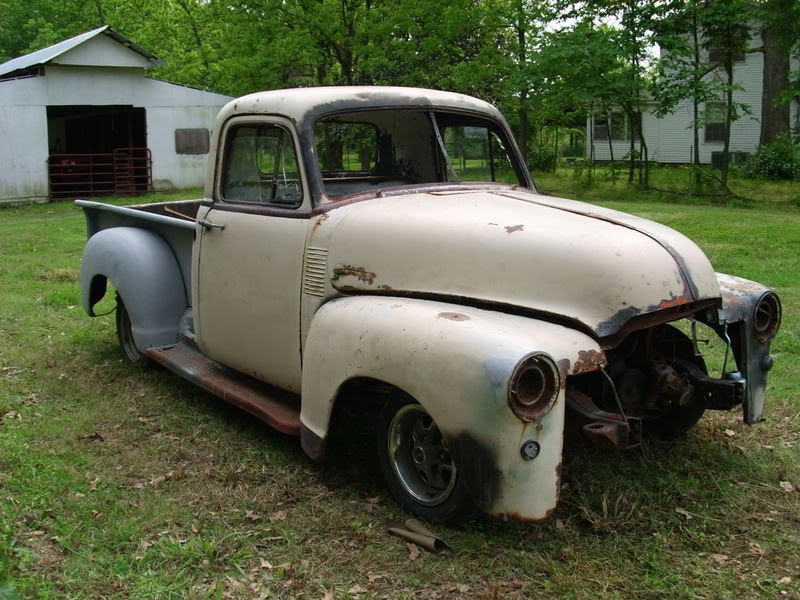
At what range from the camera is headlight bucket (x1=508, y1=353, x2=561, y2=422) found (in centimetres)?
328

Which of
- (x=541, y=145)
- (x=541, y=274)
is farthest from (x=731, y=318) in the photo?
(x=541, y=145)

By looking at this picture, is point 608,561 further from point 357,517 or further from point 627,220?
point 627,220

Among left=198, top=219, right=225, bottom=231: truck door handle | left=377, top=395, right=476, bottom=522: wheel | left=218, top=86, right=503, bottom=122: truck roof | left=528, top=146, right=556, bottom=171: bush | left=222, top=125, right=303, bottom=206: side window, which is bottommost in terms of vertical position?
left=377, top=395, right=476, bottom=522: wheel

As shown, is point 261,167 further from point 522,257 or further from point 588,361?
point 588,361

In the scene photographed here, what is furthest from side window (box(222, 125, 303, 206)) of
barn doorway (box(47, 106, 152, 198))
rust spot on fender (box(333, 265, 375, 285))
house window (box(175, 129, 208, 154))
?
house window (box(175, 129, 208, 154))

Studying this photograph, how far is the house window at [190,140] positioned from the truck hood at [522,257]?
63.9ft

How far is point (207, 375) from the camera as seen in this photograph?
17.2 ft

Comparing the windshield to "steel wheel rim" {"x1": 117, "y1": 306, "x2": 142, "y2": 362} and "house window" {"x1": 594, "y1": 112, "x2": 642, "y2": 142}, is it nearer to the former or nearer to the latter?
"steel wheel rim" {"x1": 117, "y1": 306, "x2": 142, "y2": 362}

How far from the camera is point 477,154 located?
5203mm

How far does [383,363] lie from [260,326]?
1.26 m

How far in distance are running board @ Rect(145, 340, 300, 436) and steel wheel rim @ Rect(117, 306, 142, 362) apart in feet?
2.31

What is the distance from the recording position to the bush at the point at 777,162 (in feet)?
73.5

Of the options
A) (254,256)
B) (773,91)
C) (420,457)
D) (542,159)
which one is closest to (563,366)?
(420,457)

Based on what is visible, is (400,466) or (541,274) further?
(400,466)
